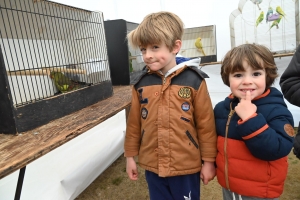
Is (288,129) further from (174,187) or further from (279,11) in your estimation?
(279,11)

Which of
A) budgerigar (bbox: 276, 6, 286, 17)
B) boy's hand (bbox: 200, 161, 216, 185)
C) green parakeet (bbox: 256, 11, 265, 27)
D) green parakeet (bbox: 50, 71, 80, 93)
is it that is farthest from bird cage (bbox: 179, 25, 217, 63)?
boy's hand (bbox: 200, 161, 216, 185)

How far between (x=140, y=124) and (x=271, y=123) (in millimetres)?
446

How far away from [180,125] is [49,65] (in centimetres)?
54

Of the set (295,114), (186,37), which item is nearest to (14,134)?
(186,37)

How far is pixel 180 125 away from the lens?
2.56 feet

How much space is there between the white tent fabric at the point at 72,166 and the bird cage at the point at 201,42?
58cm

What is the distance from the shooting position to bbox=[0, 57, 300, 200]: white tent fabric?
3.80 feet

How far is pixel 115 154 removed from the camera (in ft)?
5.98

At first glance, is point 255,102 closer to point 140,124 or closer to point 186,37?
point 140,124

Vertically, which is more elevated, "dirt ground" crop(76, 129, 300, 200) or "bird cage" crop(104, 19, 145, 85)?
"bird cage" crop(104, 19, 145, 85)

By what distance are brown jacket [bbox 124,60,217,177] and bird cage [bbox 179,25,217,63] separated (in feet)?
4.66

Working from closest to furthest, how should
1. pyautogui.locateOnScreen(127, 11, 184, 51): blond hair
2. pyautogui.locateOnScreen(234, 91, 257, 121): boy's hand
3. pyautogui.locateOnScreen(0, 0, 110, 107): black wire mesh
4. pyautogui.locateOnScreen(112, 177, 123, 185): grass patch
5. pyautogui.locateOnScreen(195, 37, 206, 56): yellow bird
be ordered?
pyautogui.locateOnScreen(234, 91, 257, 121): boy's hand
pyautogui.locateOnScreen(127, 11, 184, 51): blond hair
pyautogui.locateOnScreen(0, 0, 110, 107): black wire mesh
pyautogui.locateOnScreen(112, 177, 123, 185): grass patch
pyautogui.locateOnScreen(195, 37, 206, 56): yellow bird

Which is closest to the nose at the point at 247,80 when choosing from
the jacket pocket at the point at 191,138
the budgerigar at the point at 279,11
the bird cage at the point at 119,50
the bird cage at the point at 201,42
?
the jacket pocket at the point at 191,138

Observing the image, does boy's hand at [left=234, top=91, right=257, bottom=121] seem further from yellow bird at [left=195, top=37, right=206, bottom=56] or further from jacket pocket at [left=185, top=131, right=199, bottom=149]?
yellow bird at [left=195, top=37, right=206, bottom=56]
